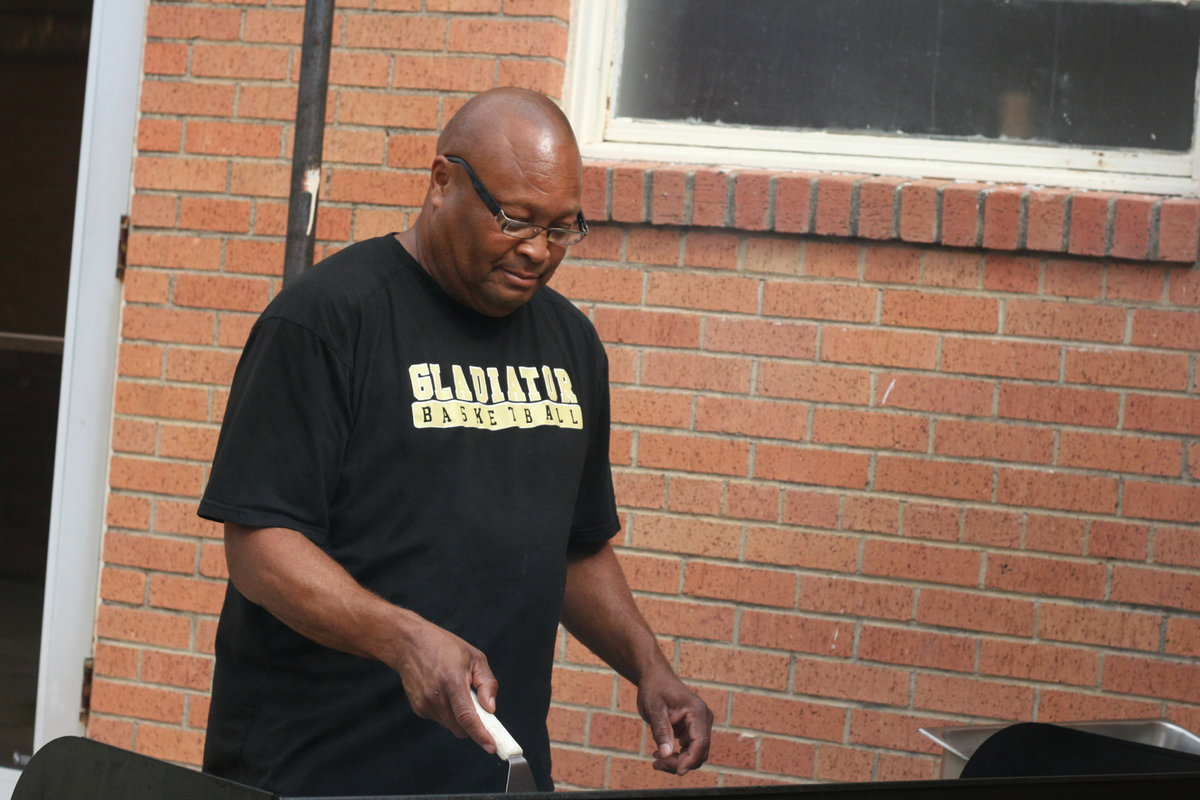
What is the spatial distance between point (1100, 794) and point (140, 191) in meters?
2.91

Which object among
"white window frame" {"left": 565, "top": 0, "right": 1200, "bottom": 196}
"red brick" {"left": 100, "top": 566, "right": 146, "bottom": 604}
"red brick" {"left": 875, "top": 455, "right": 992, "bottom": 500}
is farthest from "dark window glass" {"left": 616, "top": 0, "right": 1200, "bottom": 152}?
"red brick" {"left": 100, "top": 566, "right": 146, "bottom": 604}

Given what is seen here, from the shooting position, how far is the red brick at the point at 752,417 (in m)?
3.30

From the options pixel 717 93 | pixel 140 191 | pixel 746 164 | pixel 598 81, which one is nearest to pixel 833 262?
pixel 746 164

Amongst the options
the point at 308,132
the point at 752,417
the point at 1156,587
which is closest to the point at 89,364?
the point at 308,132

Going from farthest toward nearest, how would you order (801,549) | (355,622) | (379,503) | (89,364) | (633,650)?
(89,364), (801,549), (633,650), (379,503), (355,622)

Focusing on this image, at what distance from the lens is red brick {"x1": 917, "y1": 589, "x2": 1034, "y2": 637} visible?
3201 millimetres

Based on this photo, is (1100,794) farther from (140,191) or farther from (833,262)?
(140,191)

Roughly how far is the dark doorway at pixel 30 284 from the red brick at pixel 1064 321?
101 inches

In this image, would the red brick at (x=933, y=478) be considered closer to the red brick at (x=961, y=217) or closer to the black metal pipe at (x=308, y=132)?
the red brick at (x=961, y=217)

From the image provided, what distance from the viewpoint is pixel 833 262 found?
10.7ft

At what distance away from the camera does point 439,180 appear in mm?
2148

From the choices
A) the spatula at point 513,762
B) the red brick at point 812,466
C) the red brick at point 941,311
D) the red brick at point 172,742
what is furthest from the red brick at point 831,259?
the red brick at point 172,742

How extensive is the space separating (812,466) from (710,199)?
2.29 feet

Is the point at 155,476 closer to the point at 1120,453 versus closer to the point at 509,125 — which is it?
the point at 509,125
